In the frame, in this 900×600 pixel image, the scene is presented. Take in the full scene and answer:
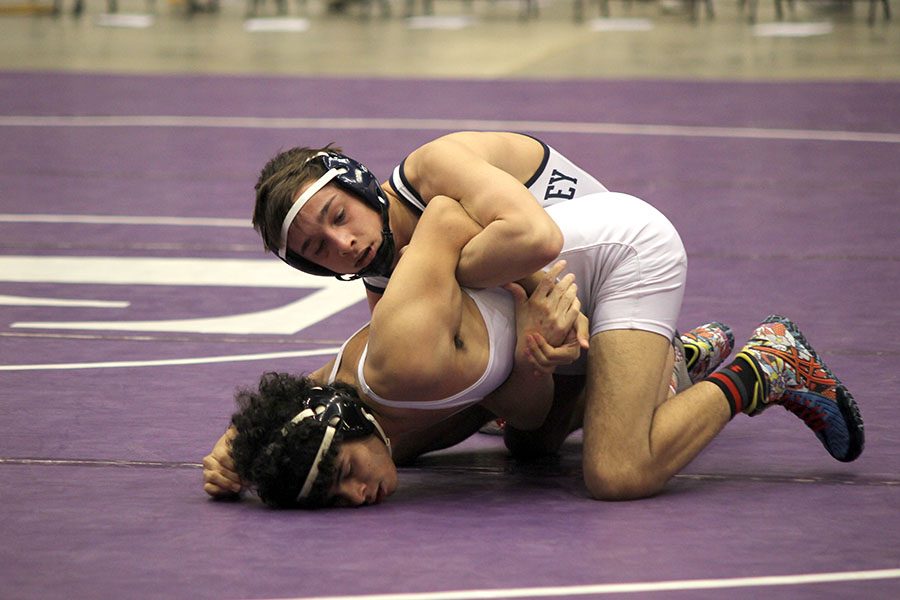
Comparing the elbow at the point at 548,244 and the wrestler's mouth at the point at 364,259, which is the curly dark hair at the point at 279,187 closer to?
the wrestler's mouth at the point at 364,259

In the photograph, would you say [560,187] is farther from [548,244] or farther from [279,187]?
[279,187]

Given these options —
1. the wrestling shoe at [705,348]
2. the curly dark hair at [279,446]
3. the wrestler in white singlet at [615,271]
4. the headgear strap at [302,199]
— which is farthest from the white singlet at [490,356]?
the wrestling shoe at [705,348]

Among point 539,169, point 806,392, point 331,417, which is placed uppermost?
point 539,169

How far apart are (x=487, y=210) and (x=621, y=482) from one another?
74 cm

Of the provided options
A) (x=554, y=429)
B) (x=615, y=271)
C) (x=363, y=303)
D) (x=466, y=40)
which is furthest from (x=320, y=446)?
(x=466, y=40)

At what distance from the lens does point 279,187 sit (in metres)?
3.66

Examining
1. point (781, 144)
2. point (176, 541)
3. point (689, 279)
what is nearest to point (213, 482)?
point (176, 541)

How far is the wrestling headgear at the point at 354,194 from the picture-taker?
366cm

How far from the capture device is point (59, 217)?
7.45 metres

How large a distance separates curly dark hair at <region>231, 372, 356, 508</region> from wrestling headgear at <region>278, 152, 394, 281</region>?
31cm

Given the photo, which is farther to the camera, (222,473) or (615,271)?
(615,271)

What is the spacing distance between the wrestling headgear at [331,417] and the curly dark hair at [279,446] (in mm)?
10

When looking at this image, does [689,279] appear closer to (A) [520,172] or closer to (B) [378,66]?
(A) [520,172]

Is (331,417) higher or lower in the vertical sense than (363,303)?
higher
